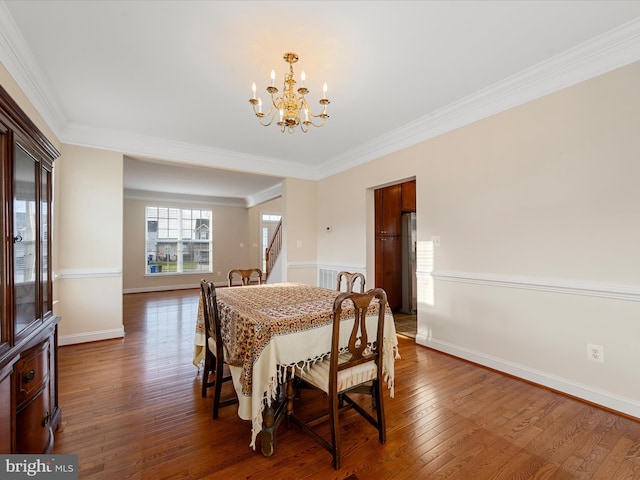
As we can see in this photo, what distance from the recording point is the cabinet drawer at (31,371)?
134 cm

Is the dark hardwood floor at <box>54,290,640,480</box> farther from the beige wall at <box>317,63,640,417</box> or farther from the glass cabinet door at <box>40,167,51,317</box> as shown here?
the glass cabinet door at <box>40,167,51,317</box>

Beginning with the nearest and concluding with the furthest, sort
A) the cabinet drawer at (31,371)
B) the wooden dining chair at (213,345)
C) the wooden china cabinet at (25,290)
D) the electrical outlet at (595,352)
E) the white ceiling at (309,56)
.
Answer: the wooden china cabinet at (25,290) → the cabinet drawer at (31,371) → the white ceiling at (309,56) → the wooden dining chair at (213,345) → the electrical outlet at (595,352)

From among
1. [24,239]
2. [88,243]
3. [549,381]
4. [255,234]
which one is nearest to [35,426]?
[24,239]

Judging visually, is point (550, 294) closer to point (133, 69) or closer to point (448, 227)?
point (448, 227)

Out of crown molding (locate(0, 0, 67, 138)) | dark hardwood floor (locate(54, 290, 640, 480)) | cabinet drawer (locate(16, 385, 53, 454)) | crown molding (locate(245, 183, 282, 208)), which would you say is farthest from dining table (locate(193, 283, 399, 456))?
crown molding (locate(245, 183, 282, 208))

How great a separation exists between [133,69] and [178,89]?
38 centimetres

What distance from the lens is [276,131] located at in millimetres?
3822

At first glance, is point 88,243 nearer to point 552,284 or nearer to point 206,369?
point 206,369

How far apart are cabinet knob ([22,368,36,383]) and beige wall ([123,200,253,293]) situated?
688 centimetres

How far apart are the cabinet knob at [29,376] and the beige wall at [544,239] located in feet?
11.0

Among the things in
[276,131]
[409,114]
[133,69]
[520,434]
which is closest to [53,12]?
[133,69]

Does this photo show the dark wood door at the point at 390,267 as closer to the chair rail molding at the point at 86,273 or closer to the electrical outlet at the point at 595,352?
the electrical outlet at the point at 595,352

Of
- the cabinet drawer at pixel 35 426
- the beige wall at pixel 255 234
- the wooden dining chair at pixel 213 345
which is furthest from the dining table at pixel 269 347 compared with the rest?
the beige wall at pixel 255 234

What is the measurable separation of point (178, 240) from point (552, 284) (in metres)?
8.20
